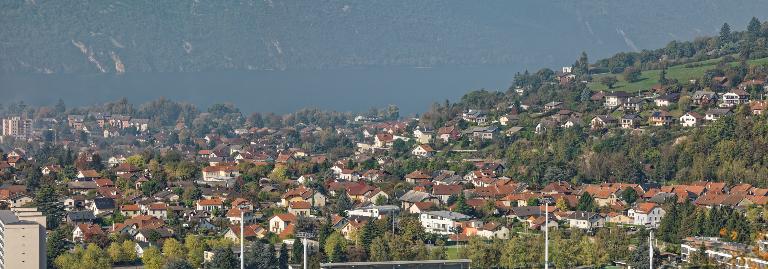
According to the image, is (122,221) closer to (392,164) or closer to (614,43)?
(392,164)

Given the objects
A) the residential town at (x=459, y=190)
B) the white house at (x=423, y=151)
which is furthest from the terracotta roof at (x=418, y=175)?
the white house at (x=423, y=151)

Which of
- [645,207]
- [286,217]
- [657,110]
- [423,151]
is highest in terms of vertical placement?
[657,110]

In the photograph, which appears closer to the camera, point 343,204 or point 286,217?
point 286,217

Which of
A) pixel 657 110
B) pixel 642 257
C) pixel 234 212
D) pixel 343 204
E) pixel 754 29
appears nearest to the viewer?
pixel 642 257

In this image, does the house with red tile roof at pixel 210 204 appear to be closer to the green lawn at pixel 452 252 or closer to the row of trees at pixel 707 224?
the green lawn at pixel 452 252

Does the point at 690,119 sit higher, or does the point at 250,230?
the point at 690,119

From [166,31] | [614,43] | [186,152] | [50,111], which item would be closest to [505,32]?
[614,43]

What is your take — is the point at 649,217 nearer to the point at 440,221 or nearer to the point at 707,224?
the point at 440,221

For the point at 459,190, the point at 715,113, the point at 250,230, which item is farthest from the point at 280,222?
the point at 715,113
